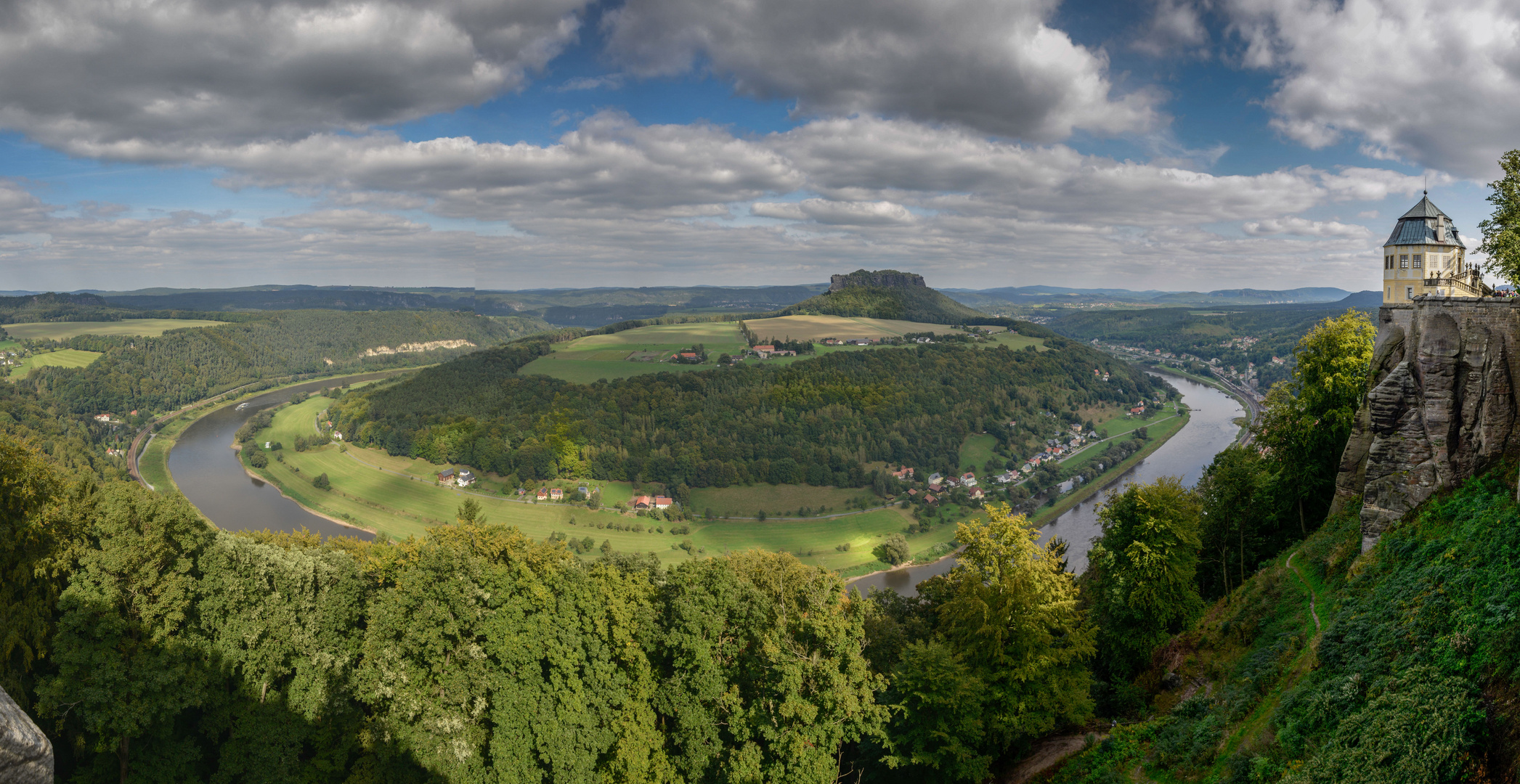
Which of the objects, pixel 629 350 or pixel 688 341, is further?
pixel 688 341

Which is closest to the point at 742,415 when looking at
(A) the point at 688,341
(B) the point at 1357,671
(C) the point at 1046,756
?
(A) the point at 688,341

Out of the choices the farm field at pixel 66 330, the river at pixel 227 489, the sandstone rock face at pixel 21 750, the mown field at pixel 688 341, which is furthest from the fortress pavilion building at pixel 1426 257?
the farm field at pixel 66 330

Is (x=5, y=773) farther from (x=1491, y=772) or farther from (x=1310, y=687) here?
(x=1310, y=687)

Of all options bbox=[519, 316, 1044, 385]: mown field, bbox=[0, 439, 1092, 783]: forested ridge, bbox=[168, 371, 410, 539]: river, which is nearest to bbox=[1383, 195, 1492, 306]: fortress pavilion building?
bbox=[0, 439, 1092, 783]: forested ridge

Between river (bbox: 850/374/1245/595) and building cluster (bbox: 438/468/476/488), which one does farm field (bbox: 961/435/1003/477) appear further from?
building cluster (bbox: 438/468/476/488)

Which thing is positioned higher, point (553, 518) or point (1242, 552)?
point (1242, 552)

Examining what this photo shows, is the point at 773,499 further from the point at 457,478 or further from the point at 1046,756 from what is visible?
the point at 1046,756
